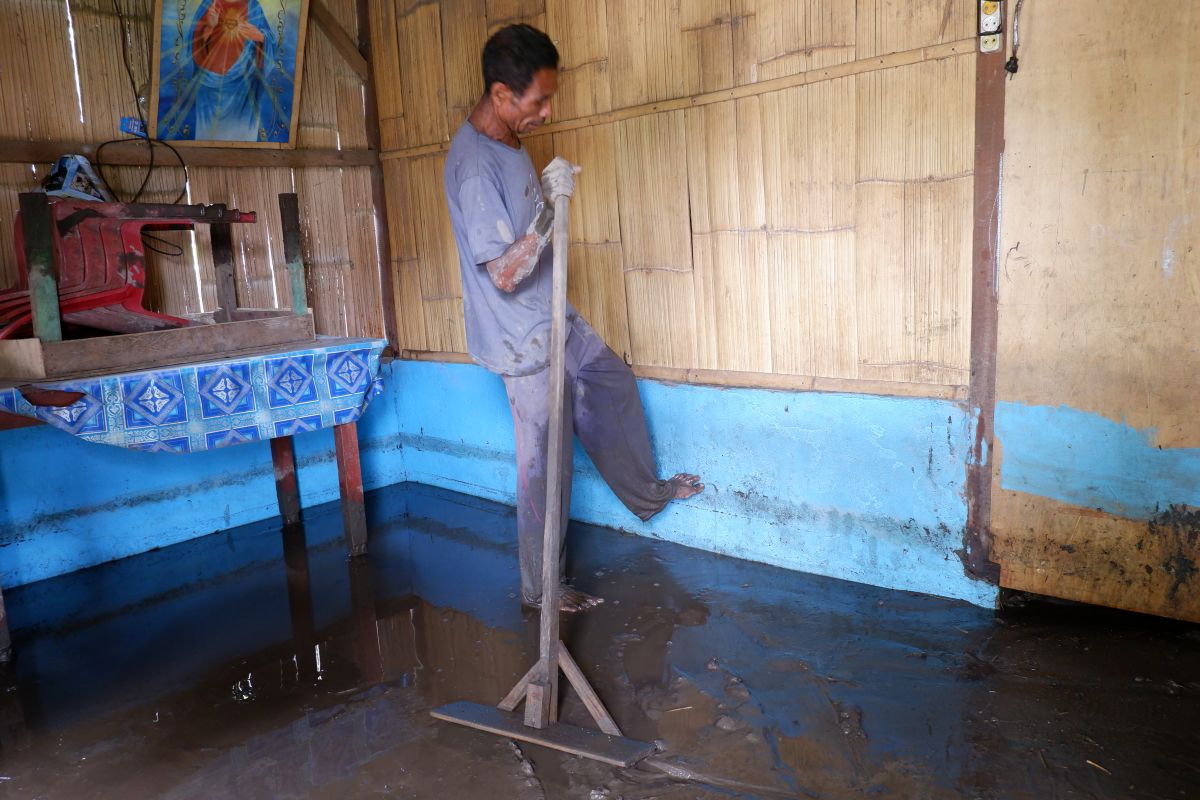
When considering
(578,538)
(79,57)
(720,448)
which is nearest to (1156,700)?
(720,448)

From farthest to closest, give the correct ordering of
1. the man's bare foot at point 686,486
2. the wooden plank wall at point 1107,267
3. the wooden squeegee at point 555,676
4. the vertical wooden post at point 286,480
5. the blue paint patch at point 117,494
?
the vertical wooden post at point 286,480, the blue paint patch at point 117,494, the man's bare foot at point 686,486, the wooden plank wall at point 1107,267, the wooden squeegee at point 555,676

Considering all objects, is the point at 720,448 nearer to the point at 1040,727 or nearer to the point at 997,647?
the point at 997,647

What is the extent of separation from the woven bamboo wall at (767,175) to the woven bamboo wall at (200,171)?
908 mm

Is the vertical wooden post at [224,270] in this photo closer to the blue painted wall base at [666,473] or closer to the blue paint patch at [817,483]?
the blue painted wall base at [666,473]

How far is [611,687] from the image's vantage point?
2.63 meters

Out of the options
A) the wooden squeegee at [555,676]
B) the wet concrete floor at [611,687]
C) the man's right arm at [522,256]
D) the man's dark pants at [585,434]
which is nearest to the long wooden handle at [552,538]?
the wooden squeegee at [555,676]

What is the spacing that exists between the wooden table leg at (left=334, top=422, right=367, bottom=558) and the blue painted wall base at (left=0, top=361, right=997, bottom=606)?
816 millimetres

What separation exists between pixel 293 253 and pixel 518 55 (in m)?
1.58

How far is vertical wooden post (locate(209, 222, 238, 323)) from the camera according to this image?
411 cm

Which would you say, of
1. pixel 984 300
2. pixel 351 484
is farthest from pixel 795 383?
pixel 351 484

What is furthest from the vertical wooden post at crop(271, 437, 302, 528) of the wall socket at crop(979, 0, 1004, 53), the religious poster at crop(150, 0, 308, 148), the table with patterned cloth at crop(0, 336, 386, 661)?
the wall socket at crop(979, 0, 1004, 53)

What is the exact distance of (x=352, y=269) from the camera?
496 centimetres

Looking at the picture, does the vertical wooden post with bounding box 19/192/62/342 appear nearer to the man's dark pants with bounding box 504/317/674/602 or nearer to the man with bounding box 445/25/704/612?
the man with bounding box 445/25/704/612

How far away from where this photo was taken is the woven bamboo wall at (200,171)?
3816mm
